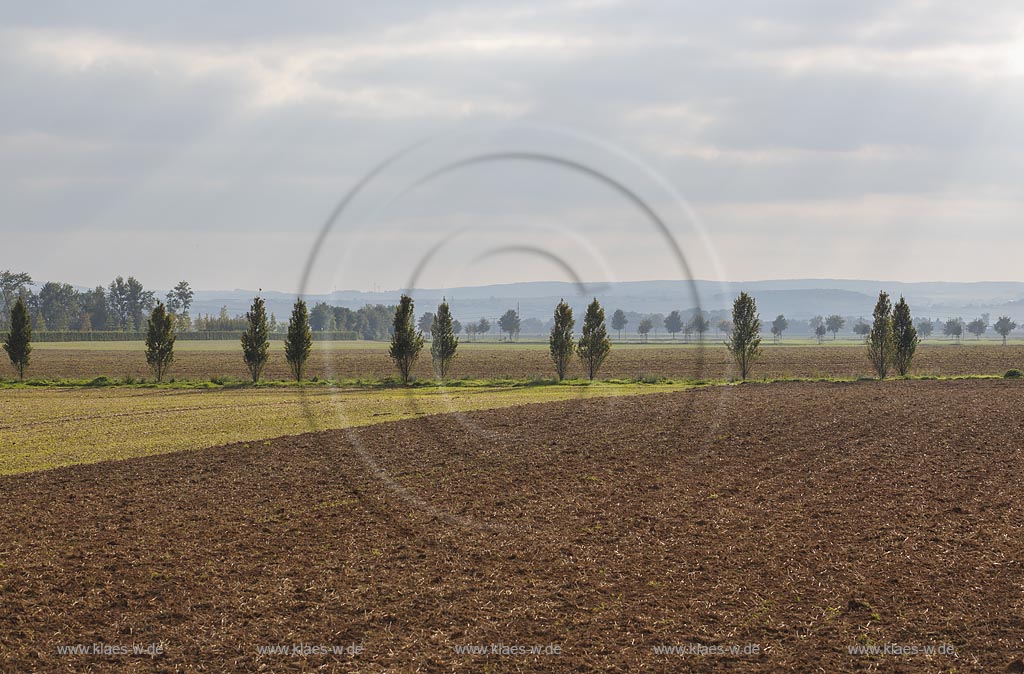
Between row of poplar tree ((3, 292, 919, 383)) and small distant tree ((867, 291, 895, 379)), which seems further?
small distant tree ((867, 291, 895, 379))

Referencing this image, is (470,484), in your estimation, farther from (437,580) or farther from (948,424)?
(948,424)

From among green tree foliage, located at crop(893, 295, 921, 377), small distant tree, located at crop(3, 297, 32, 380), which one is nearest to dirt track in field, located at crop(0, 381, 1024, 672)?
green tree foliage, located at crop(893, 295, 921, 377)

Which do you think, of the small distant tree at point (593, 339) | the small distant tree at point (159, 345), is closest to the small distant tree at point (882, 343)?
the small distant tree at point (593, 339)

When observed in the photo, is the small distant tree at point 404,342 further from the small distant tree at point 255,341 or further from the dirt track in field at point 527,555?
the dirt track in field at point 527,555

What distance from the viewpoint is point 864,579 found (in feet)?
42.3

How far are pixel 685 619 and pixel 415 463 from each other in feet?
39.5

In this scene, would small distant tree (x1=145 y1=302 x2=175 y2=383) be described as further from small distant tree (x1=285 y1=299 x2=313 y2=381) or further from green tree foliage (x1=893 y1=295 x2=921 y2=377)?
green tree foliage (x1=893 y1=295 x2=921 y2=377)

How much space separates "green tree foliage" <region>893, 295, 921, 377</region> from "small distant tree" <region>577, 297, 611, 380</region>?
18835 millimetres

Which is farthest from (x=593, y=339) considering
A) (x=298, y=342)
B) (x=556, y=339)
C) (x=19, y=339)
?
(x=19, y=339)

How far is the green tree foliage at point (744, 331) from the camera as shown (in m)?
57.5

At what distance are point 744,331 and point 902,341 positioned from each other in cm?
1049

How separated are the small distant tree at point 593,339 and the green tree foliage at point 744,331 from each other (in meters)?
8.32

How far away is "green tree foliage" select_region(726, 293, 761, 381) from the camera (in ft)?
189

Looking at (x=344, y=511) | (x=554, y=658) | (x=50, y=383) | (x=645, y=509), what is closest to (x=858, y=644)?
(x=554, y=658)
